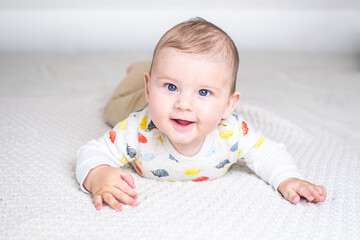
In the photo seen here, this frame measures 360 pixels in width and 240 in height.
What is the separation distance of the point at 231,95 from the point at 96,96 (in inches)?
29.2

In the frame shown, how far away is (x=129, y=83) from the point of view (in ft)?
4.45

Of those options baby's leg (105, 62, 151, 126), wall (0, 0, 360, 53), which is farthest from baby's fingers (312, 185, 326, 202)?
wall (0, 0, 360, 53)

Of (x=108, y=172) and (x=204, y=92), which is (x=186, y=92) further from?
(x=108, y=172)

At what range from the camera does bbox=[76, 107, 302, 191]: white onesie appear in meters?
0.93

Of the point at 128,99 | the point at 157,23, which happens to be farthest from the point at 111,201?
the point at 157,23

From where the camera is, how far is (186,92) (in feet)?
2.60

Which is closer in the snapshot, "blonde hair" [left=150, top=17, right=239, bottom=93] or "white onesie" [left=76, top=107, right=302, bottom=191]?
"blonde hair" [left=150, top=17, right=239, bottom=93]

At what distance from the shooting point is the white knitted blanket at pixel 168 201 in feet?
2.44

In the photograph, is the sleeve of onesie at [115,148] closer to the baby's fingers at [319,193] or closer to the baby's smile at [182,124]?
the baby's smile at [182,124]

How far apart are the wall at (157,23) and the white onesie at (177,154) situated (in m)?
1.31

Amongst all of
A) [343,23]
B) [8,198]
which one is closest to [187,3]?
[343,23]

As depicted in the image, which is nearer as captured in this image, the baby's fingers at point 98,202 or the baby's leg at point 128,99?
the baby's fingers at point 98,202

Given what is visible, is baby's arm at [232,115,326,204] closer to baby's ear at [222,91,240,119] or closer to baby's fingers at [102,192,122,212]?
baby's ear at [222,91,240,119]

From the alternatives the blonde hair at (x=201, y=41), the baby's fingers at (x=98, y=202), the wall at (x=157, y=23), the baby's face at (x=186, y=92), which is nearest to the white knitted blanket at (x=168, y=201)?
the baby's fingers at (x=98, y=202)
